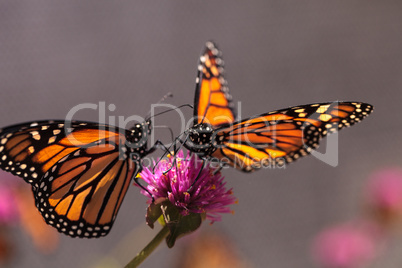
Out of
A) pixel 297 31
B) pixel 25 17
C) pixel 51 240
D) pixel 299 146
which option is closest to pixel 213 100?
pixel 299 146

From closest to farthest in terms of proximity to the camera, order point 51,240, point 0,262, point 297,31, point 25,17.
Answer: point 0,262
point 51,240
point 25,17
point 297,31

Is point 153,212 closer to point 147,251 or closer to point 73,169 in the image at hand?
point 147,251

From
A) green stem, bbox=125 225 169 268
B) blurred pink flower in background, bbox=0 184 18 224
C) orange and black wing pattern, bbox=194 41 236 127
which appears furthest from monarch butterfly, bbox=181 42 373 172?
blurred pink flower in background, bbox=0 184 18 224

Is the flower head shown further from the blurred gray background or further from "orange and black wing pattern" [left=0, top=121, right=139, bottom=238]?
the blurred gray background

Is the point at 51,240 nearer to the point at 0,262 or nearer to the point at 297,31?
the point at 0,262

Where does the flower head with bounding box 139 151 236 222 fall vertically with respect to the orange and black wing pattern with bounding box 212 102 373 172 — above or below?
below

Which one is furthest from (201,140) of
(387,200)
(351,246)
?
(387,200)
